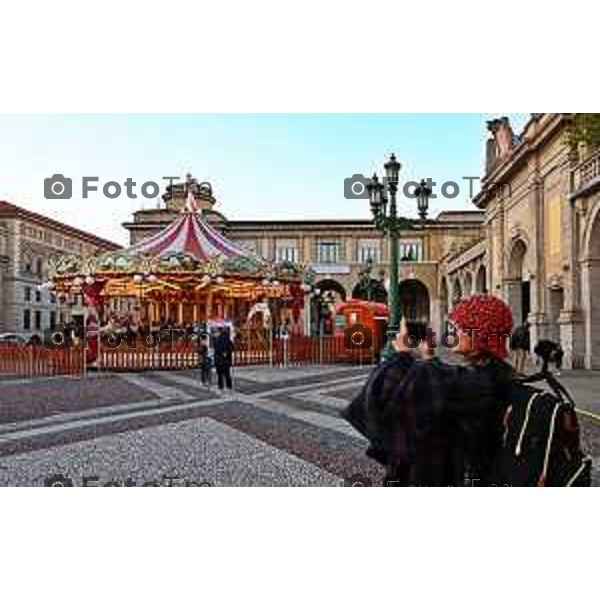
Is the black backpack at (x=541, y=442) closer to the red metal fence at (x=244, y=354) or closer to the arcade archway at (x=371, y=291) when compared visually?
the arcade archway at (x=371, y=291)

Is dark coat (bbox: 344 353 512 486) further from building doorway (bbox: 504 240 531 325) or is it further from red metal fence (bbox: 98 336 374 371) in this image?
red metal fence (bbox: 98 336 374 371)

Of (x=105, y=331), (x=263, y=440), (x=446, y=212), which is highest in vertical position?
(x=446, y=212)

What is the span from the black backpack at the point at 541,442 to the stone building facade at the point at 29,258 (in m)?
4.86

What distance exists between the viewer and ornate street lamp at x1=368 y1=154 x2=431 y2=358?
6.01 metres

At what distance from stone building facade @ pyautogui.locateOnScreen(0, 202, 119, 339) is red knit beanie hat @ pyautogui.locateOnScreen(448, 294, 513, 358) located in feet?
15.1

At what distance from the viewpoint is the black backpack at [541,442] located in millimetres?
2332

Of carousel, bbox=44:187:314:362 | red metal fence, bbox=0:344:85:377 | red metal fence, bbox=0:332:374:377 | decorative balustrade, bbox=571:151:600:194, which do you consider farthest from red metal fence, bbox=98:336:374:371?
decorative balustrade, bbox=571:151:600:194

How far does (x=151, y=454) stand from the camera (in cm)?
621

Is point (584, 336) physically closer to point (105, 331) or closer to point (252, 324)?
point (252, 324)

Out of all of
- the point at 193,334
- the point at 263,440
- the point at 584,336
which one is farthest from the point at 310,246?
the point at 193,334

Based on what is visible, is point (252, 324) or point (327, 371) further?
point (252, 324)

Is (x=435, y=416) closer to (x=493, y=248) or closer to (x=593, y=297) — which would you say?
(x=493, y=248)
